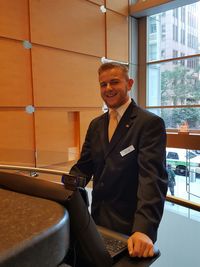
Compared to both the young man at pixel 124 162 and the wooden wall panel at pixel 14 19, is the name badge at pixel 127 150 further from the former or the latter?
the wooden wall panel at pixel 14 19

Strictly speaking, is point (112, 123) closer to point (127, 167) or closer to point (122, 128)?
point (122, 128)

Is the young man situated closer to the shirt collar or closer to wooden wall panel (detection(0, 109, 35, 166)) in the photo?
the shirt collar

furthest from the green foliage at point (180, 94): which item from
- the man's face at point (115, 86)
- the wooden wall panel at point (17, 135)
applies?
the man's face at point (115, 86)

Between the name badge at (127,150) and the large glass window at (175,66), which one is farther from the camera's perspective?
the large glass window at (175,66)

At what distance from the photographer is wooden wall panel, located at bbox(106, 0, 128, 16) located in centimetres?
509

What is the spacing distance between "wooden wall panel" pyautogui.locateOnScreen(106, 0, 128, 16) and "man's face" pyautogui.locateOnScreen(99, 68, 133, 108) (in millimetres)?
4176

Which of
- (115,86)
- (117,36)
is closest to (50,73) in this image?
(117,36)

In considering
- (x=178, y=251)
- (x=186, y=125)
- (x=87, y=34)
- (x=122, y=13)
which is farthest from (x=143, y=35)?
(x=178, y=251)

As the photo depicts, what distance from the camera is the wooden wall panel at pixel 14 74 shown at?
3.56m

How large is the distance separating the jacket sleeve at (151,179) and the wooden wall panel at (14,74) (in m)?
2.82

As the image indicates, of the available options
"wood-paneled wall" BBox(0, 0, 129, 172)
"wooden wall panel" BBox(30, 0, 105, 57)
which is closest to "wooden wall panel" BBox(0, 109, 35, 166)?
"wood-paneled wall" BBox(0, 0, 129, 172)

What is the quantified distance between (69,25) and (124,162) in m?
3.68

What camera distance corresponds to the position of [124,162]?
1270 millimetres

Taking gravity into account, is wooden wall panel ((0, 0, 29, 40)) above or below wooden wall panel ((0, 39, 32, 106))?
above
